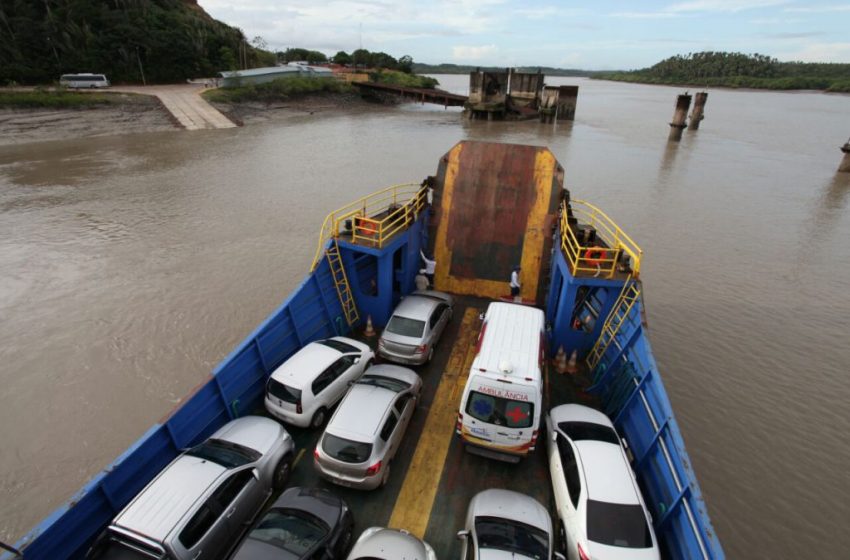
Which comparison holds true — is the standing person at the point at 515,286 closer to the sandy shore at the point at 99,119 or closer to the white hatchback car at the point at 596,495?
the white hatchback car at the point at 596,495

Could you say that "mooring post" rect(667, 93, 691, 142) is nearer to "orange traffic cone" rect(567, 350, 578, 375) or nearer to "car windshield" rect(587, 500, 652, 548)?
"orange traffic cone" rect(567, 350, 578, 375)

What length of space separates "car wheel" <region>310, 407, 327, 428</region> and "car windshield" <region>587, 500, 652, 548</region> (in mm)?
4801

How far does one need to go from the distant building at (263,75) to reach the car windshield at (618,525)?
232 feet

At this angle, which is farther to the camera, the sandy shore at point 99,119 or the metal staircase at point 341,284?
the sandy shore at point 99,119

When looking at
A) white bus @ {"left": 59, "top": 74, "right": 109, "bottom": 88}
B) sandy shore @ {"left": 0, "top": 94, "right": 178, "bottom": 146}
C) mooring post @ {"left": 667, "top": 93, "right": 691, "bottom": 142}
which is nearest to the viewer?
→ sandy shore @ {"left": 0, "top": 94, "right": 178, "bottom": 146}

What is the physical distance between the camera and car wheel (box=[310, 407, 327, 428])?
841cm

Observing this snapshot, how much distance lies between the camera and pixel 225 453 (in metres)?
6.95

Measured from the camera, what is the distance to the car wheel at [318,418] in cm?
841

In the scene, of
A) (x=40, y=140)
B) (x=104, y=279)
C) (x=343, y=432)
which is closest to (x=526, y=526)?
(x=343, y=432)

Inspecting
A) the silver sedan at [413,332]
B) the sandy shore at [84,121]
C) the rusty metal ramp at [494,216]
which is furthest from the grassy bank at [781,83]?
the silver sedan at [413,332]

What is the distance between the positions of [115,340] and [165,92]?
5822 centimetres

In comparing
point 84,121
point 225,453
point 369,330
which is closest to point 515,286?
point 369,330

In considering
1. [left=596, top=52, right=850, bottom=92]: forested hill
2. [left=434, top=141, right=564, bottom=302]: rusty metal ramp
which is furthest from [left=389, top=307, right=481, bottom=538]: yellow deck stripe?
[left=596, top=52, right=850, bottom=92]: forested hill

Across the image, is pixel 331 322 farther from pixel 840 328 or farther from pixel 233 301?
pixel 840 328
